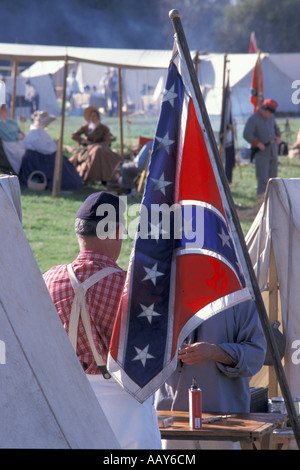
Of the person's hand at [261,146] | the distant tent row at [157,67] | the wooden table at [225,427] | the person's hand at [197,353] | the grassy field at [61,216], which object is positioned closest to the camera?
the wooden table at [225,427]

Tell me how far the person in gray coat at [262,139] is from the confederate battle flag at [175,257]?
1017cm

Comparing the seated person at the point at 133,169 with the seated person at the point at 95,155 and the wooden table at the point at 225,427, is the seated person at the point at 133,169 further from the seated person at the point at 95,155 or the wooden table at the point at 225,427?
the wooden table at the point at 225,427

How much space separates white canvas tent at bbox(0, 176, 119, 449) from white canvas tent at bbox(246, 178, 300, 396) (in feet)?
8.70

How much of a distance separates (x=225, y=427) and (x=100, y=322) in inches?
26.3

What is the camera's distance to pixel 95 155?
15.1 m

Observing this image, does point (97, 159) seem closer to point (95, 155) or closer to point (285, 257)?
point (95, 155)

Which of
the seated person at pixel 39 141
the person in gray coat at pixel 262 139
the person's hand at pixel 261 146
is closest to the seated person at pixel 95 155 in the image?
the seated person at pixel 39 141

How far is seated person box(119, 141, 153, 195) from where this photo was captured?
13.9 m

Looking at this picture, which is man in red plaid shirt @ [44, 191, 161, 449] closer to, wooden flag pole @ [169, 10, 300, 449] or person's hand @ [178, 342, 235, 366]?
person's hand @ [178, 342, 235, 366]

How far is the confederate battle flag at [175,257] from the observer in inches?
124

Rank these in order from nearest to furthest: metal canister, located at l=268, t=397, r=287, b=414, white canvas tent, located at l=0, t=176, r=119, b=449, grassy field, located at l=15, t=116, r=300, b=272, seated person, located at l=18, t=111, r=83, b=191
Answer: white canvas tent, located at l=0, t=176, r=119, b=449, metal canister, located at l=268, t=397, r=287, b=414, grassy field, located at l=15, t=116, r=300, b=272, seated person, located at l=18, t=111, r=83, b=191

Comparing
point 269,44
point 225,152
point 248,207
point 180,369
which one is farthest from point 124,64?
point 269,44

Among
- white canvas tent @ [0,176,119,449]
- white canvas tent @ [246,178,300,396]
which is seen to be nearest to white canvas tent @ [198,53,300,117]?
white canvas tent @ [246,178,300,396]

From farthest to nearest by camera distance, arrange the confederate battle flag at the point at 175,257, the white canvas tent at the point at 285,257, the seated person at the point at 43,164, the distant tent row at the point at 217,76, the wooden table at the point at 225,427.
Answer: the distant tent row at the point at 217,76
the seated person at the point at 43,164
the white canvas tent at the point at 285,257
the wooden table at the point at 225,427
the confederate battle flag at the point at 175,257
